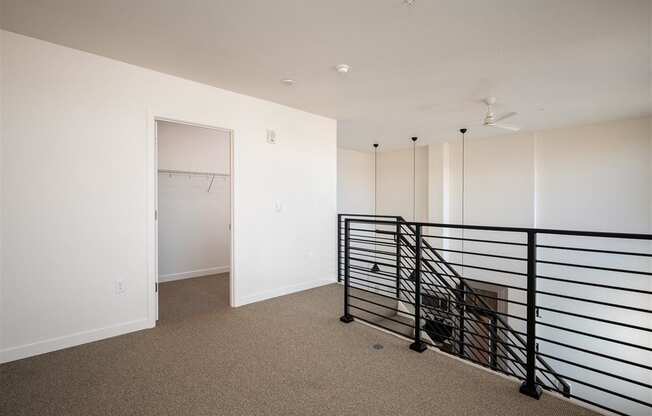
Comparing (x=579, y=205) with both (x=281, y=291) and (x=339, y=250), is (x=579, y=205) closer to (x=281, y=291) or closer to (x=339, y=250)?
(x=339, y=250)

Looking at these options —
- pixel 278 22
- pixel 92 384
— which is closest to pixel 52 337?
pixel 92 384

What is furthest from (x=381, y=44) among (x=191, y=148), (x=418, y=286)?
(x=191, y=148)

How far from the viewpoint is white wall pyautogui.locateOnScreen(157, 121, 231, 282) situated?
16.1 feet

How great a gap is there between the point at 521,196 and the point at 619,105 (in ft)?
6.52

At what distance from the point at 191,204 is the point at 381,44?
4.01 m

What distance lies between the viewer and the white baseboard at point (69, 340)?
7.90ft

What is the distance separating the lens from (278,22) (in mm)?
2223

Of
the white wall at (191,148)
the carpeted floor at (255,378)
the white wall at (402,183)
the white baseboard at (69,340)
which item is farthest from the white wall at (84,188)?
the white wall at (402,183)

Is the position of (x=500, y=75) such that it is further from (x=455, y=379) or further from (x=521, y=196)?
(x=521, y=196)

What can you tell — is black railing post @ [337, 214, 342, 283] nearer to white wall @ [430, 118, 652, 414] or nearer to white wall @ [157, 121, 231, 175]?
white wall @ [157, 121, 231, 175]

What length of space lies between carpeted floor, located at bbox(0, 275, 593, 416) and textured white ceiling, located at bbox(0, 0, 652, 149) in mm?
2539

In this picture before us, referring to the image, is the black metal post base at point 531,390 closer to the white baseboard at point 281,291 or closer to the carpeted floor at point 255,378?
the carpeted floor at point 255,378

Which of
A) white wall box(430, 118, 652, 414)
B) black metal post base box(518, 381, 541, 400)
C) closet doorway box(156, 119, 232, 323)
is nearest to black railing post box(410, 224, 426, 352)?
black metal post base box(518, 381, 541, 400)

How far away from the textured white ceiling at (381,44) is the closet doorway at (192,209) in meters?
1.96
